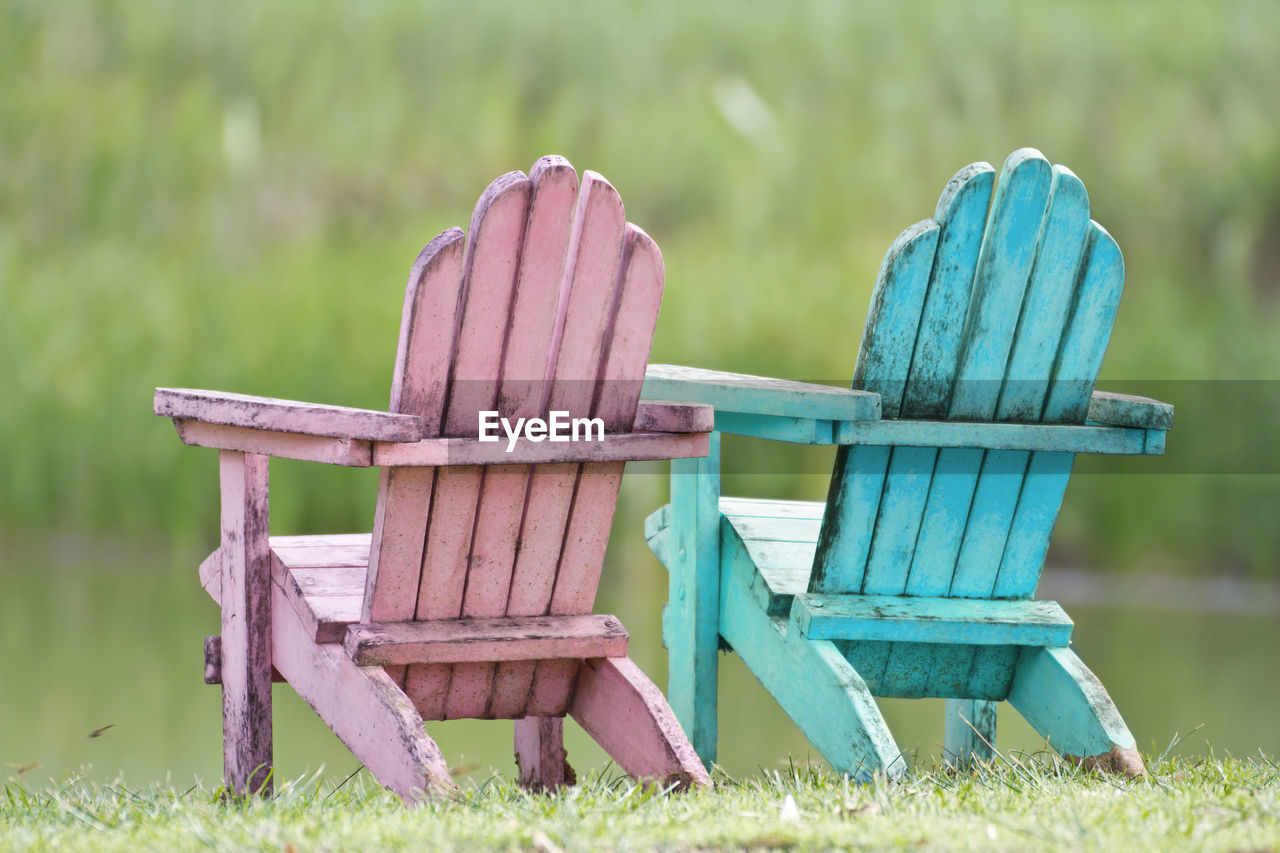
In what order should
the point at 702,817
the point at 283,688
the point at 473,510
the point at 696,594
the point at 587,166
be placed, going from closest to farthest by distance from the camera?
the point at 702,817 < the point at 473,510 < the point at 696,594 < the point at 283,688 < the point at 587,166

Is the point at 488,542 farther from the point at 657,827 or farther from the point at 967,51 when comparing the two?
the point at 967,51

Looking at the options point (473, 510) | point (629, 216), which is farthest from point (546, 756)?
point (629, 216)

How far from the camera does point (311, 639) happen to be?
2246 millimetres

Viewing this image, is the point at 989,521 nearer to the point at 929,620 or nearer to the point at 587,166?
the point at 929,620

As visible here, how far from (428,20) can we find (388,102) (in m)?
0.88

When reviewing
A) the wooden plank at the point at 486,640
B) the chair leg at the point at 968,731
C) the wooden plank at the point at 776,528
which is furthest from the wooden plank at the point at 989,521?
the wooden plank at the point at 486,640

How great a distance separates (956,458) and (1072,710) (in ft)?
1.65

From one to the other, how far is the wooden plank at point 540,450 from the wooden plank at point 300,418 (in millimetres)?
29

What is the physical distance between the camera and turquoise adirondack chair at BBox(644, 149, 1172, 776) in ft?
8.05

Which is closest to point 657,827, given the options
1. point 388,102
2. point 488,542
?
point 488,542

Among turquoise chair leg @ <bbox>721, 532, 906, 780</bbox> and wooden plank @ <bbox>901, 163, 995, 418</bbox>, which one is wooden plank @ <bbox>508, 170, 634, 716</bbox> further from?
wooden plank @ <bbox>901, 163, 995, 418</bbox>

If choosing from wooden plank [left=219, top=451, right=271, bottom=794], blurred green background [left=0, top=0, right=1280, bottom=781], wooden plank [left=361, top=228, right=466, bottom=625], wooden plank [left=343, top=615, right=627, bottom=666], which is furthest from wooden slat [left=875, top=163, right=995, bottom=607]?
blurred green background [left=0, top=0, right=1280, bottom=781]

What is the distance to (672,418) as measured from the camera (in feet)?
7.51

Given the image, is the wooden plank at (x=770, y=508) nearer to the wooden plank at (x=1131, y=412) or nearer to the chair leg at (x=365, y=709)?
the wooden plank at (x=1131, y=412)
